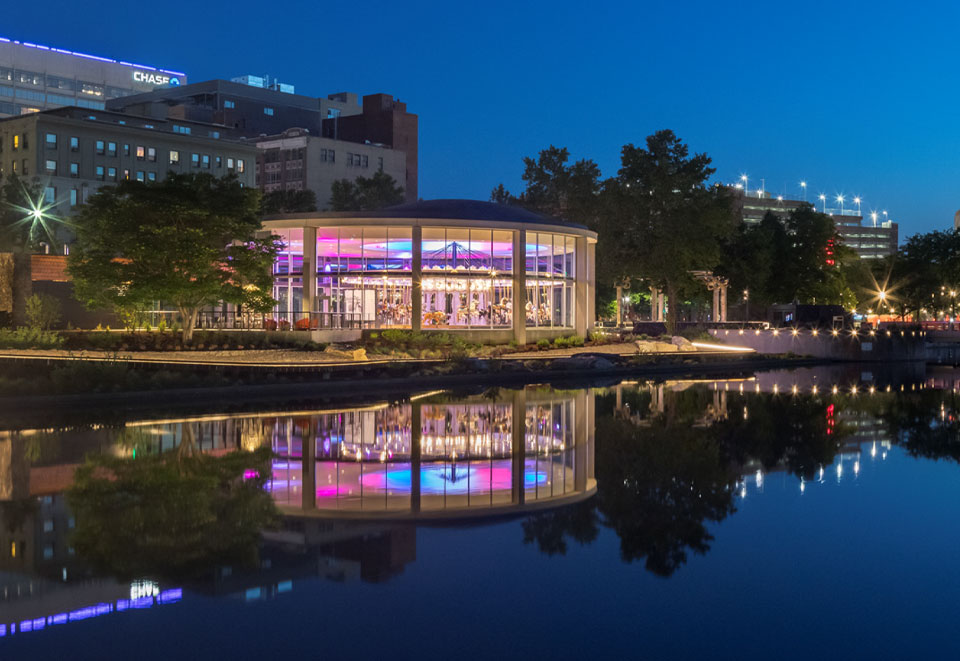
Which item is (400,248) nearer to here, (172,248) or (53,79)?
(172,248)

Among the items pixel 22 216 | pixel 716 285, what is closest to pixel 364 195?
pixel 22 216

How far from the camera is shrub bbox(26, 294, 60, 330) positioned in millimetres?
47000

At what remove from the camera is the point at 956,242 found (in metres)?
98.9

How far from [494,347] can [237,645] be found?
146 feet

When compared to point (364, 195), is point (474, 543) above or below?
below

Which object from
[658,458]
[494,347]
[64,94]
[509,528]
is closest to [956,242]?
[494,347]

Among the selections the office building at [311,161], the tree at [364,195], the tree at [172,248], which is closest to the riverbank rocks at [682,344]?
the tree at [172,248]

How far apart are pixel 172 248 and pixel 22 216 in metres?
72.4

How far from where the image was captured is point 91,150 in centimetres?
12631

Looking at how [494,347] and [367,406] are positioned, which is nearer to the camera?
[367,406]

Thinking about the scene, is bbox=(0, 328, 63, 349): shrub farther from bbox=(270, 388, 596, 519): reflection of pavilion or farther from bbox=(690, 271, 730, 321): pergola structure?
bbox=(690, 271, 730, 321): pergola structure

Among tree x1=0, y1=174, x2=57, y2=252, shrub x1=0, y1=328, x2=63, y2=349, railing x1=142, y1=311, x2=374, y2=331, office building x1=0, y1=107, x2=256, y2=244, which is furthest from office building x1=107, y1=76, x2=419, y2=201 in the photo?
shrub x1=0, y1=328, x2=63, y2=349

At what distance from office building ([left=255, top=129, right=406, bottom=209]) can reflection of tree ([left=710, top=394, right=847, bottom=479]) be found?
124 meters

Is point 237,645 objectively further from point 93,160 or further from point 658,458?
point 93,160
